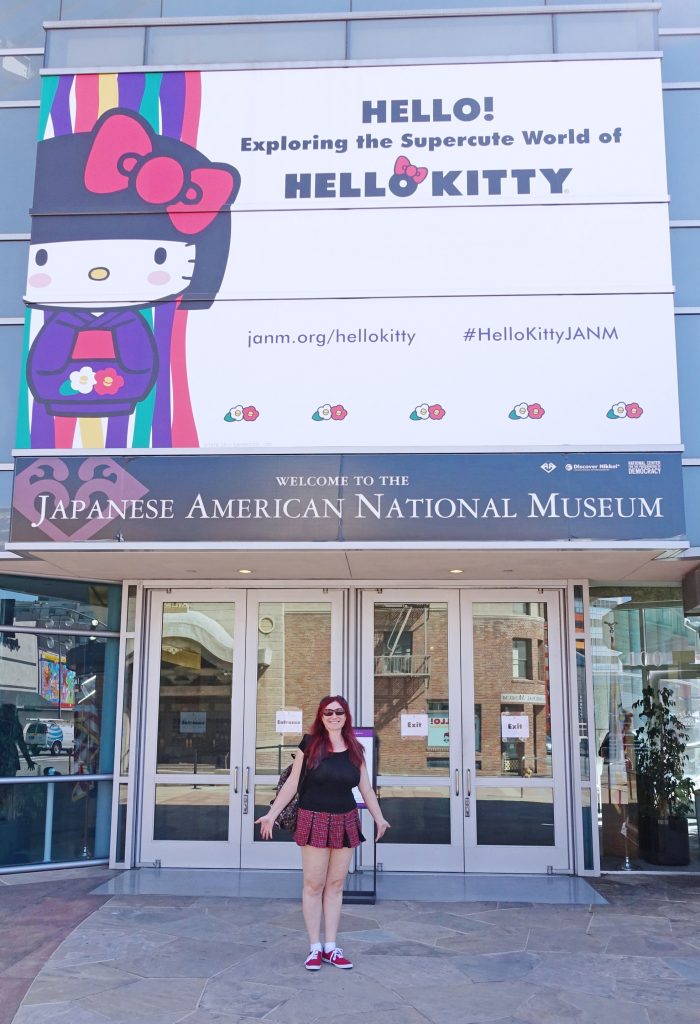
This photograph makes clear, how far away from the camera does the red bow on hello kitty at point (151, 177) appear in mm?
8680

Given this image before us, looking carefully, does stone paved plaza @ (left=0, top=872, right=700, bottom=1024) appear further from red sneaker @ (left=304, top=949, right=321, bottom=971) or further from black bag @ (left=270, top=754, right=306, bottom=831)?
black bag @ (left=270, top=754, right=306, bottom=831)

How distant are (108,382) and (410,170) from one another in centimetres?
346

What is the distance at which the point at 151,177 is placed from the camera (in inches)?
345

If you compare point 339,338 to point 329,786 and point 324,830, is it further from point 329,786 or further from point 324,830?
point 324,830

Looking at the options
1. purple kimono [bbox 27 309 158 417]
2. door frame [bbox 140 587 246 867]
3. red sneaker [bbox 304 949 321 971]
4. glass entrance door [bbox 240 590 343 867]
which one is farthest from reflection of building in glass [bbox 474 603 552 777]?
purple kimono [bbox 27 309 158 417]

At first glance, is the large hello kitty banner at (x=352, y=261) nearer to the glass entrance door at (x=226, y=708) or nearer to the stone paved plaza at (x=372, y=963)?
the glass entrance door at (x=226, y=708)

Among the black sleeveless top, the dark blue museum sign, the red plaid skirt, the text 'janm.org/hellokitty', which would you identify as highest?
the text 'janm.org/hellokitty'

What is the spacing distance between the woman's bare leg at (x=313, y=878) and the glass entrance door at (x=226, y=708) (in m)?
3.22

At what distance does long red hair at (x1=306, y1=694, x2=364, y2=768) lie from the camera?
6.08 m

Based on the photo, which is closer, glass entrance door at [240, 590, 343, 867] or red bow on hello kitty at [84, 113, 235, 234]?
red bow on hello kitty at [84, 113, 235, 234]

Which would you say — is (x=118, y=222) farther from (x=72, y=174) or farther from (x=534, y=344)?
(x=534, y=344)

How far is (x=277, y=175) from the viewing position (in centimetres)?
877

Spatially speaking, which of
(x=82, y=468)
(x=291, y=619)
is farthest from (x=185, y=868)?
(x=82, y=468)

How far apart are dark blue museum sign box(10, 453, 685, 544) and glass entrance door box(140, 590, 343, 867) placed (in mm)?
1900
